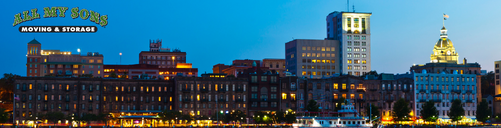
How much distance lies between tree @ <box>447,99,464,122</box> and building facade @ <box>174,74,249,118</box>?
56395 millimetres

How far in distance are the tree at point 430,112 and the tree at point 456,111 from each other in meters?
6.62

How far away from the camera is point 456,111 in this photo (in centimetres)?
17288

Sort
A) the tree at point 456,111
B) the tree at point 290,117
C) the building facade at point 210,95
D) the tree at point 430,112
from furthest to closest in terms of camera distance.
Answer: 1. the tree at point 456,111
2. the tree at point 430,112
3. the building facade at point 210,95
4. the tree at point 290,117

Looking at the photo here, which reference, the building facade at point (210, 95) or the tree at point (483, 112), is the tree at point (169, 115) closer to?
the building facade at point (210, 95)

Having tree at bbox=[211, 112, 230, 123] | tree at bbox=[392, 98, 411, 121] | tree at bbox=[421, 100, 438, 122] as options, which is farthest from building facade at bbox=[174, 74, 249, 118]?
tree at bbox=[421, 100, 438, 122]

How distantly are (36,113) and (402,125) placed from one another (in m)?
90.4

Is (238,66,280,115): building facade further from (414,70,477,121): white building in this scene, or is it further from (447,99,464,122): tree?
(447,99,464,122): tree

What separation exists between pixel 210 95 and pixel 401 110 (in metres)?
48.8

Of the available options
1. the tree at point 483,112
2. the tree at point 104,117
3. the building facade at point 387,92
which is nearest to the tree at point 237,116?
the tree at point 104,117

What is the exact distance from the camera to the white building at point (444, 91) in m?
183

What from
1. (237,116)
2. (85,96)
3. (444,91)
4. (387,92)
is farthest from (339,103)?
(85,96)

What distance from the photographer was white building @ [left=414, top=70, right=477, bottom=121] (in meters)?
183

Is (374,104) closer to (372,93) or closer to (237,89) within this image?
(372,93)

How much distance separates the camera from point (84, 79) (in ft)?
517
